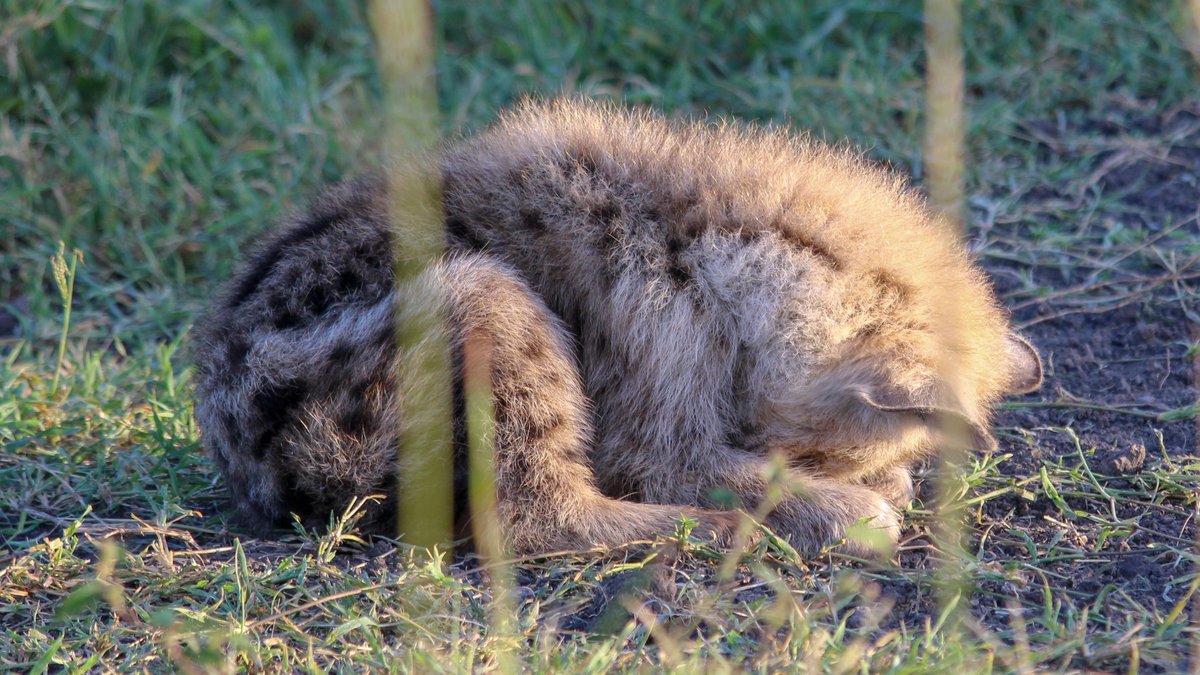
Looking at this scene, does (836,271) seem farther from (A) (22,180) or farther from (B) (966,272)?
(A) (22,180)

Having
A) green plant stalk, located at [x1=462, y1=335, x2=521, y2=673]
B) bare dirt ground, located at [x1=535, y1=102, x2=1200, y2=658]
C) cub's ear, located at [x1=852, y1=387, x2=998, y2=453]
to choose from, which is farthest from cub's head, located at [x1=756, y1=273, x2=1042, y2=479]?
green plant stalk, located at [x1=462, y1=335, x2=521, y2=673]

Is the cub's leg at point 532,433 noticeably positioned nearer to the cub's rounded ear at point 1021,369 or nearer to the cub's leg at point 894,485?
the cub's leg at point 894,485

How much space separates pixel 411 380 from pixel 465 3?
12.9ft

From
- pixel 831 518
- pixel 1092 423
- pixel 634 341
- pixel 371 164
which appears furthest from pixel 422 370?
pixel 371 164

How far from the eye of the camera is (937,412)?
10.8 ft

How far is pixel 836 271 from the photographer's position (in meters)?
3.56

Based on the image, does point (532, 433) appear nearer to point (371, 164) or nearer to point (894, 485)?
point (894, 485)

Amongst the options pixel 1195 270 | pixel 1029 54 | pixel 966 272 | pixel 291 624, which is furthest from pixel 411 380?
pixel 1029 54

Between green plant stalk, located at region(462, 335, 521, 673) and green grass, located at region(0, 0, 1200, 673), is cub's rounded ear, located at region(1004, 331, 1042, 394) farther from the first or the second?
green plant stalk, located at region(462, 335, 521, 673)

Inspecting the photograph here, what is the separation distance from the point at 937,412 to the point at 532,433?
1046mm

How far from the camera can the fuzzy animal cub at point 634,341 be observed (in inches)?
137

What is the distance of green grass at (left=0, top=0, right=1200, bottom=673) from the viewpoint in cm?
308

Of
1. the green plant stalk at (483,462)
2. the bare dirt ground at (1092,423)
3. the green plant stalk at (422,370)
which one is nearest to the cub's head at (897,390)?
the bare dirt ground at (1092,423)

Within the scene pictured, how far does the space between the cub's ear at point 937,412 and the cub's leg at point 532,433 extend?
539 millimetres
